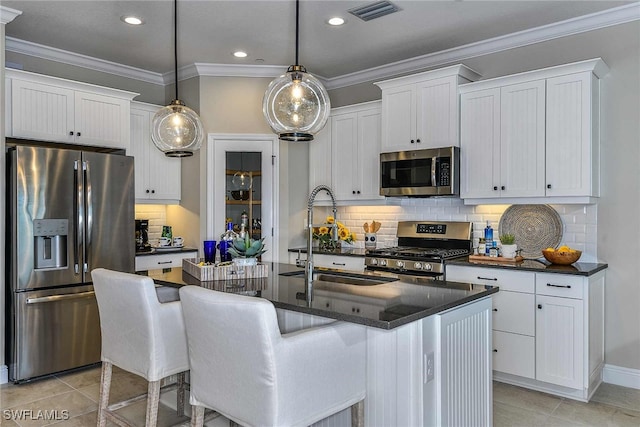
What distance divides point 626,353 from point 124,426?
3547mm

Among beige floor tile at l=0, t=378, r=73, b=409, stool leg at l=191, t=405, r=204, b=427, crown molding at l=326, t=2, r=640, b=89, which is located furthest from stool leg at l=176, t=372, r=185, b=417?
crown molding at l=326, t=2, r=640, b=89

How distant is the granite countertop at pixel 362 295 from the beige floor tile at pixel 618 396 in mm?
1789

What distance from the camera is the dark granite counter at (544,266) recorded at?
11.0 feet

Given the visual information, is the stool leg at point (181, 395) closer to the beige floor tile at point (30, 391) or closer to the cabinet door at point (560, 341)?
the beige floor tile at point (30, 391)

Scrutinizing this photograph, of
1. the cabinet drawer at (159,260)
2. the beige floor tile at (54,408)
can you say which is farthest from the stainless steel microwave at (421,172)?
the beige floor tile at (54,408)

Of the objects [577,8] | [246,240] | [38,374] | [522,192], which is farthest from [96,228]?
[577,8]

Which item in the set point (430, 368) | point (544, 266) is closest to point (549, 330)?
point (544, 266)

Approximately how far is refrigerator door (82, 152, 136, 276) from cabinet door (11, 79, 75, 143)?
469mm

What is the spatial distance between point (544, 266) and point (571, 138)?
0.98m

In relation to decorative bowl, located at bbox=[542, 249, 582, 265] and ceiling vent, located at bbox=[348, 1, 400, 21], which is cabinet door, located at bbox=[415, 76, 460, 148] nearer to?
ceiling vent, located at bbox=[348, 1, 400, 21]

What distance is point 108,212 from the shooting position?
418 centimetres

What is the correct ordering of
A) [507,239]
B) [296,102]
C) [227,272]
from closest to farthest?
[296,102], [227,272], [507,239]

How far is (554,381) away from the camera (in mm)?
3449

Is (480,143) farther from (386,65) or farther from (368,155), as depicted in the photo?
(386,65)
